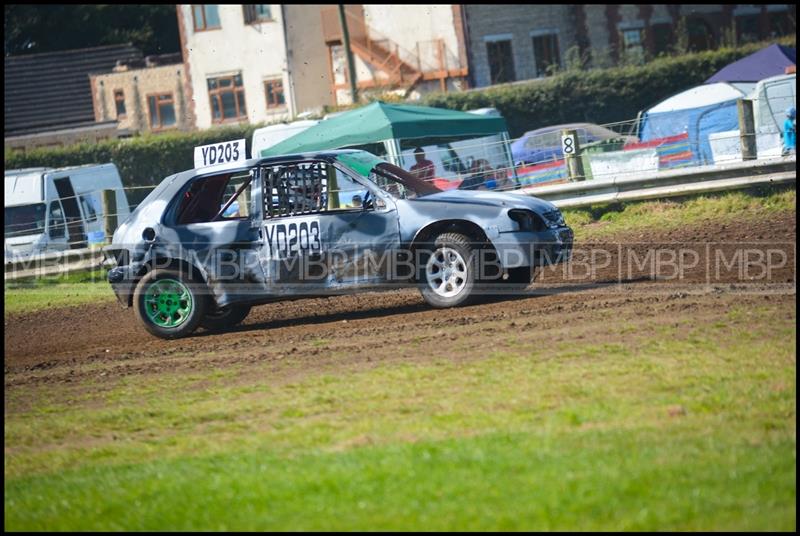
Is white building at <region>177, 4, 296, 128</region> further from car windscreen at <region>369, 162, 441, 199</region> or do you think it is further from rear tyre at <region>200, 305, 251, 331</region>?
car windscreen at <region>369, 162, 441, 199</region>

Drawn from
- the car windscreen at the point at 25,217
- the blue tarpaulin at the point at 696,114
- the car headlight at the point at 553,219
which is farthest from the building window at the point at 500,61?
the car headlight at the point at 553,219

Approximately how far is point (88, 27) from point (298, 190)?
5724cm

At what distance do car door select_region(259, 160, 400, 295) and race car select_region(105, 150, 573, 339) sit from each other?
0.01 meters

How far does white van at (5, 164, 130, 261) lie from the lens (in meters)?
25.0

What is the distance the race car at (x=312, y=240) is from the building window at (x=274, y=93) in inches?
1474

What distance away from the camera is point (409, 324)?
1050 cm

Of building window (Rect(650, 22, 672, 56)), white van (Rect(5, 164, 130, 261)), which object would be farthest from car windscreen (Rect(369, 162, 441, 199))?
building window (Rect(650, 22, 672, 56))

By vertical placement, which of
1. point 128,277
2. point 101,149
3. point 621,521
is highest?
point 101,149

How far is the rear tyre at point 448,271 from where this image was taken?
10961mm

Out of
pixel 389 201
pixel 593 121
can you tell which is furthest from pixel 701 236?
Answer: pixel 593 121

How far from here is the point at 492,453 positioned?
592 centimetres

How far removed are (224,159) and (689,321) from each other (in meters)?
5.58

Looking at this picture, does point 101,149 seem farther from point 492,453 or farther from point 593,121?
point 492,453

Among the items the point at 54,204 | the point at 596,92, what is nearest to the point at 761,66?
the point at 596,92
